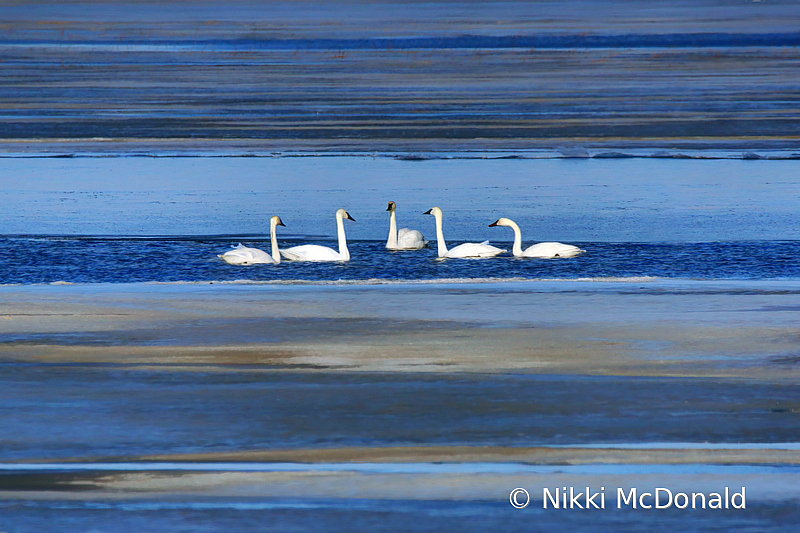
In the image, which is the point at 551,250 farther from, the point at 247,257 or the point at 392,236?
the point at 247,257

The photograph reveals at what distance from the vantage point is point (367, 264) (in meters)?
10.6

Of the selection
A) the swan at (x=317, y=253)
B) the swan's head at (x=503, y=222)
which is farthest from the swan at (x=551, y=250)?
the swan at (x=317, y=253)

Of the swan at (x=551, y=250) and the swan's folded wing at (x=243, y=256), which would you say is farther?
the swan at (x=551, y=250)

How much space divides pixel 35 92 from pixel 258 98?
5.14 metres

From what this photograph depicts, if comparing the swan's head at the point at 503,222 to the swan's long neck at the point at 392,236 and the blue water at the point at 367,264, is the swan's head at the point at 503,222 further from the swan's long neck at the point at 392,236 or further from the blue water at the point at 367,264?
the swan's long neck at the point at 392,236

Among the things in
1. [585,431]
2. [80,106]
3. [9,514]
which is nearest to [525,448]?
[585,431]

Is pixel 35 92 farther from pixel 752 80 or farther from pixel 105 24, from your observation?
pixel 105 24

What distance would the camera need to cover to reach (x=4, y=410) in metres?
5.79

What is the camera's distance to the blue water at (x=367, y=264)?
9.78 meters

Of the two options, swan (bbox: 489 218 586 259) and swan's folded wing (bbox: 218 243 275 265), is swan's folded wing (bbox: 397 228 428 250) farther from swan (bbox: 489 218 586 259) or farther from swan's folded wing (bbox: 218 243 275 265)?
swan's folded wing (bbox: 218 243 275 265)

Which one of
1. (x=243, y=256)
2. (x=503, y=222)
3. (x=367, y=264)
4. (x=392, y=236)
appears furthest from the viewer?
(x=503, y=222)

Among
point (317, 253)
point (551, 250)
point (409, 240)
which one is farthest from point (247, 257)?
point (551, 250)

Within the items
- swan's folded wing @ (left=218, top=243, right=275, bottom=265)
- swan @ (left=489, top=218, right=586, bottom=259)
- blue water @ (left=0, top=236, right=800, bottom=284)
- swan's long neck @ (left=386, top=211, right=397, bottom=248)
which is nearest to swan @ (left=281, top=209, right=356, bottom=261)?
blue water @ (left=0, top=236, right=800, bottom=284)

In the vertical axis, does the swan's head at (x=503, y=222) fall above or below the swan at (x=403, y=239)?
above
